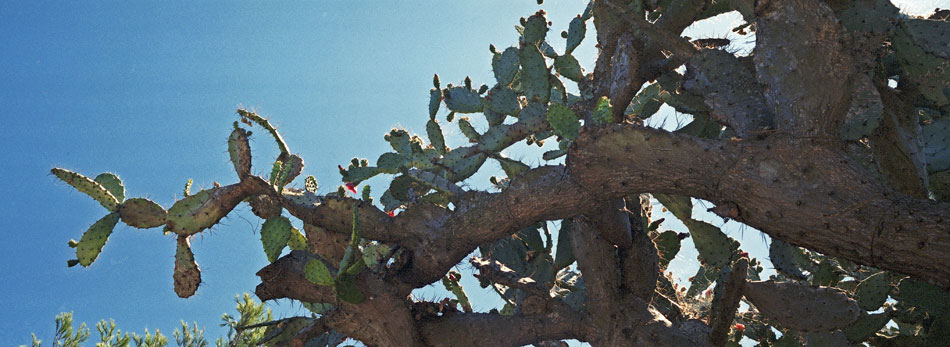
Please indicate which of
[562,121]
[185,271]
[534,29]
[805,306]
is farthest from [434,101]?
[805,306]

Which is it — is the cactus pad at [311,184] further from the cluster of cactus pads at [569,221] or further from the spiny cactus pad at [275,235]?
the spiny cactus pad at [275,235]

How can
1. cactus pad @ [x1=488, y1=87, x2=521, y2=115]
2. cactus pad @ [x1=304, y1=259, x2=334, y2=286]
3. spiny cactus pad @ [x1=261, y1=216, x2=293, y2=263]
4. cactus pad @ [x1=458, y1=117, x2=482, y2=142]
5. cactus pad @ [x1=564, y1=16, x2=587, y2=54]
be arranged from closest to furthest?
cactus pad @ [x1=304, y1=259, x2=334, y2=286] → spiny cactus pad @ [x1=261, y1=216, x2=293, y2=263] → cactus pad @ [x1=488, y1=87, x2=521, y2=115] → cactus pad @ [x1=564, y1=16, x2=587, y2=54] → cactus pad @ [x1=458, y1=117, x2=482, y2=142]

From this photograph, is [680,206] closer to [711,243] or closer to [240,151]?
[711,243]

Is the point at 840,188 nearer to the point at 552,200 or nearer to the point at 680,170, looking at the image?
the point at 680,170

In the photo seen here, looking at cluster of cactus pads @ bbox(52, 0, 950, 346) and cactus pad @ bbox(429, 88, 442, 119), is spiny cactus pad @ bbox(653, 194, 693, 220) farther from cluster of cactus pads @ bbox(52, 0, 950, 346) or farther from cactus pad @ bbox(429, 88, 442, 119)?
cactus pad @ bbox(429, 88, 442, 119)

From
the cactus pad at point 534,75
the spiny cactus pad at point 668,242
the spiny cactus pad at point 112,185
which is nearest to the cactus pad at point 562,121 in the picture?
the cactus pad at point 534,75

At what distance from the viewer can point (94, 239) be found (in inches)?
124

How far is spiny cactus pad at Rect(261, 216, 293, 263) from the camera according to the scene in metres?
3.10

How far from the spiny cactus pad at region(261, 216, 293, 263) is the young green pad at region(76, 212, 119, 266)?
68 cm

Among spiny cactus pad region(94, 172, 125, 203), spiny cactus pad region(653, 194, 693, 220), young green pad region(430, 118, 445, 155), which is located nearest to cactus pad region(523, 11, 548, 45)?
young green pad region(430, 118, 445, 155)

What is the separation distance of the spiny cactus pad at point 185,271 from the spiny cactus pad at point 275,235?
1.20ft

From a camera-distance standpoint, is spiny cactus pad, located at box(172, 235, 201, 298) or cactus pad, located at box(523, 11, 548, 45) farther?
cactus pad, located at box(523, 11, 548, 45)

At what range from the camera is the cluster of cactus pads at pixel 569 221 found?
9.61 feet

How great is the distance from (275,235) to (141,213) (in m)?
0.62
